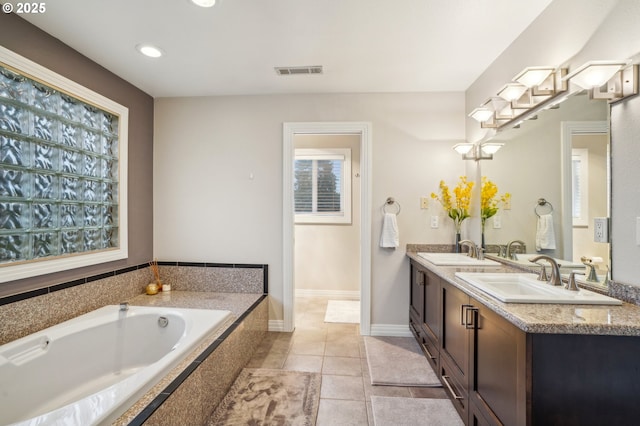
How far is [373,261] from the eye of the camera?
2.90 metres

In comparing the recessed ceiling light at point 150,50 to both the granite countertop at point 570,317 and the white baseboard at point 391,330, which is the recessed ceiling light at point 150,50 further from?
the white baseboard at point 391,330

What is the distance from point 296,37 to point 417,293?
227 cm

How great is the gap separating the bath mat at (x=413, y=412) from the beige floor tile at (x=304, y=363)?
1.76ft

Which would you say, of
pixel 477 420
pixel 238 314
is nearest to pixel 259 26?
pixel 238 314

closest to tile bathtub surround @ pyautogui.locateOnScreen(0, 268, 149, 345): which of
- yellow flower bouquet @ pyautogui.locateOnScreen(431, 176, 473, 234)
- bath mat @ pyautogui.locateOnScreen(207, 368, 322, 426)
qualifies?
bath mat @ pyautogui.locateOnScreen(207, 368, 322, 426)

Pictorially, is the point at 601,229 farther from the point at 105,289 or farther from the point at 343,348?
the point at 105,289

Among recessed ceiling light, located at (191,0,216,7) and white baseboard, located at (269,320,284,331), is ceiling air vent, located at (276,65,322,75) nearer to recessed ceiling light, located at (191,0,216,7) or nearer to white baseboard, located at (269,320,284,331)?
recessed ceiling light, located at (191,0,216,7)

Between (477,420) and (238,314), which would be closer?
(477,420)

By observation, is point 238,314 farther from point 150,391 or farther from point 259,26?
point 259,26

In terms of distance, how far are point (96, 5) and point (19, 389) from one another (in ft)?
7.06

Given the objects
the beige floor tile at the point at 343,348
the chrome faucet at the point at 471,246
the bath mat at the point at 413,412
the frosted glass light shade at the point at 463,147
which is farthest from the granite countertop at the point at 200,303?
the frosted glass light shade at the point at 463,147

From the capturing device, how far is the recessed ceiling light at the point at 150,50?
2127mm

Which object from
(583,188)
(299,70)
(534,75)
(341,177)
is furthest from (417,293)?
(299,70)

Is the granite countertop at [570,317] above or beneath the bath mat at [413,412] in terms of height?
above
